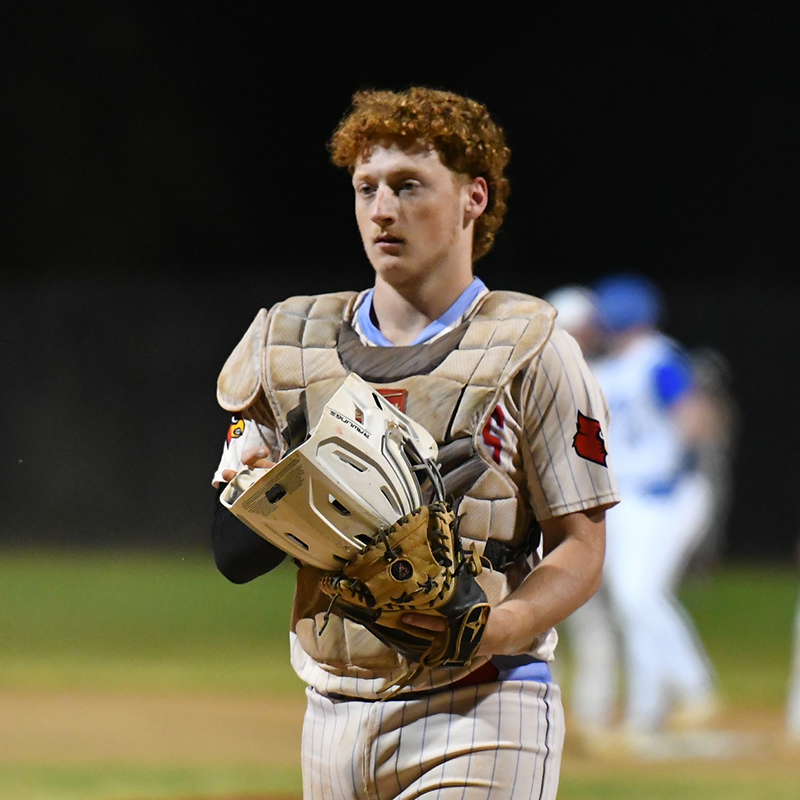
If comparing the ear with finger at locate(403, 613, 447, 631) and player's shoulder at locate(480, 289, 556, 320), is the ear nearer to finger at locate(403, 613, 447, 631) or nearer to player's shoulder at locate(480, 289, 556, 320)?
player's shoulder at locate(480, 289, 556, 320)

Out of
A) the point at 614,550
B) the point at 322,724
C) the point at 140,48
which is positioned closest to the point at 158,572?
the point at 614,550

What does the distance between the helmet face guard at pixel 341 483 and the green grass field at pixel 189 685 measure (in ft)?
11.6

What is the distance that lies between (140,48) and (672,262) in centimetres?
823

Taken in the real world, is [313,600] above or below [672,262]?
below

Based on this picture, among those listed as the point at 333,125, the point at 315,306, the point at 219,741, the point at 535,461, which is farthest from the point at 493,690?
the point at 333,125

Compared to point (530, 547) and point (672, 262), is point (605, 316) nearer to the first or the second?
point (530, 547)

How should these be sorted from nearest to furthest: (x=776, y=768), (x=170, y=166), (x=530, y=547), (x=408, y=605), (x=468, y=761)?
(x=408, y=605), (x=468, y=761), (x=530, y=547), (x=776, y=768), (x=170, y=166)

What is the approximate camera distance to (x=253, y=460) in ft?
7.43

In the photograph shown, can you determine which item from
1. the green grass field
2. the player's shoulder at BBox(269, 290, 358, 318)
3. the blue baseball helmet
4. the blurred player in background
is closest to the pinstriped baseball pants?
the player's shoulder at BBox(269, 290, 358, 318)

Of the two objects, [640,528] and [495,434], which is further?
[640,528]

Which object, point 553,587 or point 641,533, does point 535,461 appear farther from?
point 641,533

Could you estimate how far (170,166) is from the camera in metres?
19.8

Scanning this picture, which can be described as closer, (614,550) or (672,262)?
(614,550)

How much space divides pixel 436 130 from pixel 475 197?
0.59 feet
